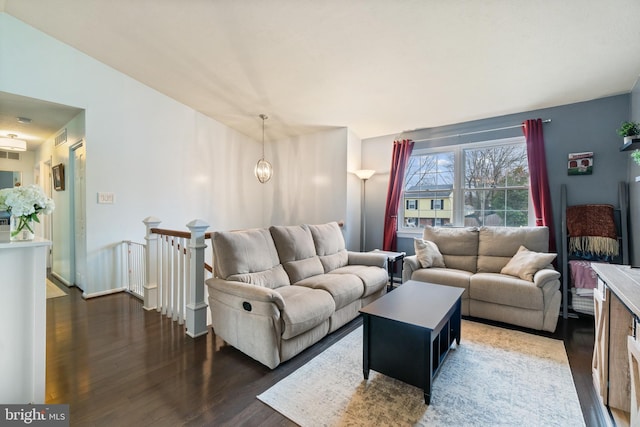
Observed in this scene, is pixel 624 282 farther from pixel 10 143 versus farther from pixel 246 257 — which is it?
pixel 10 143

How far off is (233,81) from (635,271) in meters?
4.34

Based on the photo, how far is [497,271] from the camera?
3.25 m

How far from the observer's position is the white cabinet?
1.42 meters

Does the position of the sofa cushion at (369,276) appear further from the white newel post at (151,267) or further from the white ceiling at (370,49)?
the white ceiling at (370,49)

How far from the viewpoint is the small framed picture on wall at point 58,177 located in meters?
4.28

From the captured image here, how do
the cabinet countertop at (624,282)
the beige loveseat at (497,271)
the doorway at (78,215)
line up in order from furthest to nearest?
1. the doorway at (78,215)
2. the beige loveseat at (497,271)
3. the cabinet countertop at (624,282)

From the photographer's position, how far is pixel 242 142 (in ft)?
Answer: 18.3

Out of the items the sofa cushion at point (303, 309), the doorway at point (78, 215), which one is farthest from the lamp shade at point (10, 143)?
the sofa cushion at point (303, 309)

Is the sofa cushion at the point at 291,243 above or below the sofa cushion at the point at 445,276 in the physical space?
above

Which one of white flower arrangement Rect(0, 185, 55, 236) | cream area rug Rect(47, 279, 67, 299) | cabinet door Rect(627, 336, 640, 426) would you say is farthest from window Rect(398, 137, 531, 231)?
cream area rug Rect(47, 279, 67, 299)

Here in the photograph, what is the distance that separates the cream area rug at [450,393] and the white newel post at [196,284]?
116 cm

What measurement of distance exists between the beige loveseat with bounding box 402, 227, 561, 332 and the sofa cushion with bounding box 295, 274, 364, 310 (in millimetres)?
951

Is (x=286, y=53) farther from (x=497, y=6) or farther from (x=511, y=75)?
(x=511, y=75)

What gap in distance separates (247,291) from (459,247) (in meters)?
2.89
